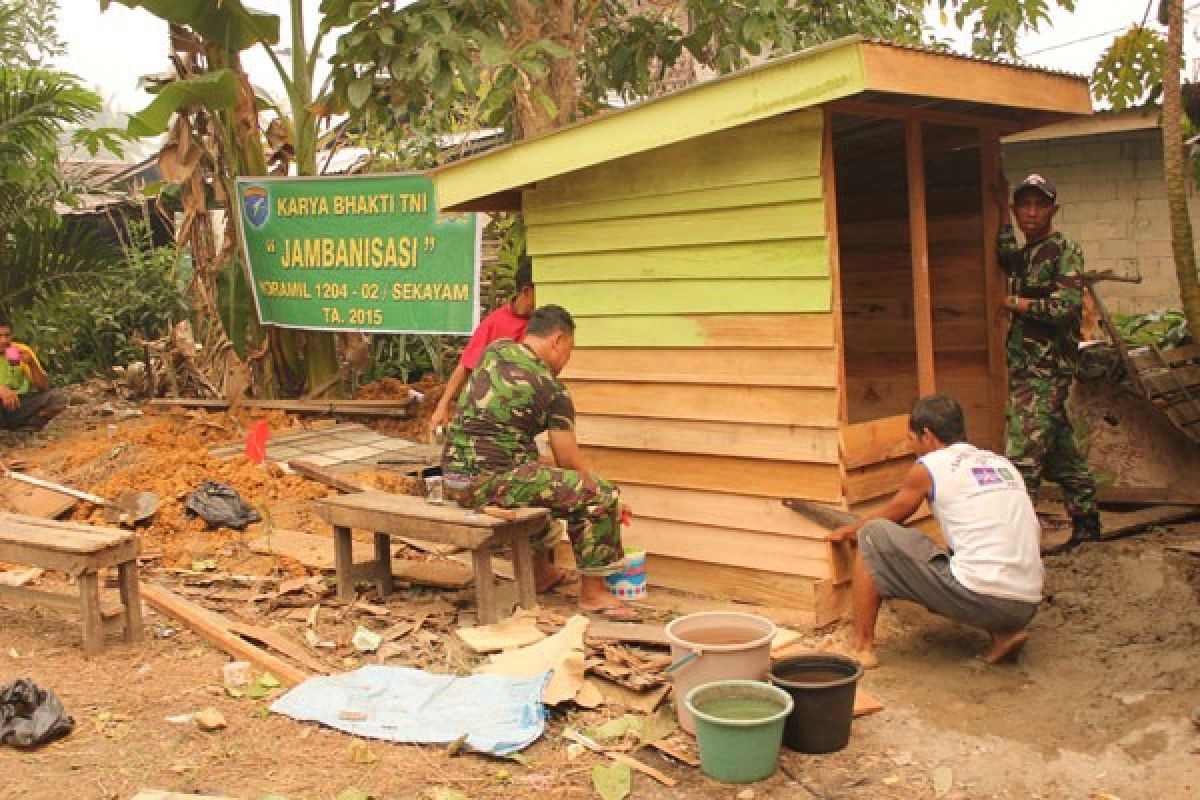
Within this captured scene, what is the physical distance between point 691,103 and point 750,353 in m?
1.38

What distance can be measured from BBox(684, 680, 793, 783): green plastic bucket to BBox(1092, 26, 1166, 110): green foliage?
15.4 feet

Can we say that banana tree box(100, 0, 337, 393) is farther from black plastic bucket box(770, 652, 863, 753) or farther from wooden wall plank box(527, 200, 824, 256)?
black plastic bucket box(770, 652, 863, 753)

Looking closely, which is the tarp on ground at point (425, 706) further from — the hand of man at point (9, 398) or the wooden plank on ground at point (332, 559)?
the hand of man at point (9, 398)

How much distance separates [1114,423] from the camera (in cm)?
808

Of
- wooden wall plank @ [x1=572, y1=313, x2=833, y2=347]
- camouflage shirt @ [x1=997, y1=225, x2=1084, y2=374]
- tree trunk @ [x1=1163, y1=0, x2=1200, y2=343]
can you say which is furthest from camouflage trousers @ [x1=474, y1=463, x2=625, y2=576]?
tree trunk @ [x1=1163, y1=0, x2=1200, y2=343]

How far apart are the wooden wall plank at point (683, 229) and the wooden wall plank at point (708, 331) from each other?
1.39 ft

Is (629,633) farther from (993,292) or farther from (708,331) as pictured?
(993,292)

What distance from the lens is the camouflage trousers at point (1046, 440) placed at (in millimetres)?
6953

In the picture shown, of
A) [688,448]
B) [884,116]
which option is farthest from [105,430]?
[884,116]

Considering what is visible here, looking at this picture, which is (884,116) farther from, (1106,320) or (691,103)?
(1106,320)

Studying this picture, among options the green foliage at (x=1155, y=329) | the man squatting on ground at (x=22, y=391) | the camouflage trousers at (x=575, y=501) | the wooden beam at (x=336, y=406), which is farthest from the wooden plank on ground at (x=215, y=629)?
the green foliage at (x=1155, y=329)

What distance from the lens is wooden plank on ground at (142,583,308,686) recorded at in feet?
18.5

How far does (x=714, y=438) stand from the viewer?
6699mm

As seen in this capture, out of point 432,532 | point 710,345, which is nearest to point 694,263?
point 710,345
